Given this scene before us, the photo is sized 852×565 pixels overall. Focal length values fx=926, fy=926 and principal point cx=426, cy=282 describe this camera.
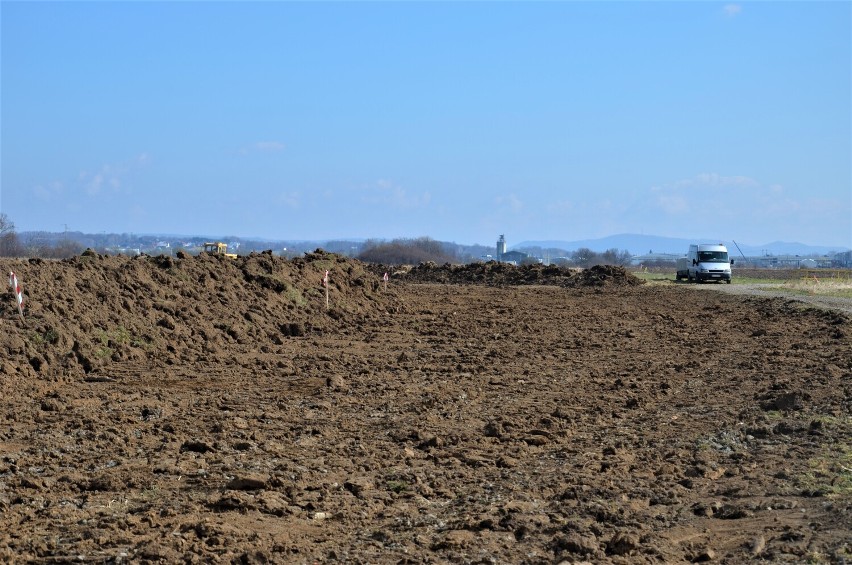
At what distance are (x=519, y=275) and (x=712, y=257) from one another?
11.1 m

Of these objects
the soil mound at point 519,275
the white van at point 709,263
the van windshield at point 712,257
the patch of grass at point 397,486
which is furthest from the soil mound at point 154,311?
the van windshield at point 712,257

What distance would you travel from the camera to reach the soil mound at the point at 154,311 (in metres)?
15.2

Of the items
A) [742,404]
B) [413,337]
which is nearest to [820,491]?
[742,404]

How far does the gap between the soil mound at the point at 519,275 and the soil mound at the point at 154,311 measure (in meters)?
26.3

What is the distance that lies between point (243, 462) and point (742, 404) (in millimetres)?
7100

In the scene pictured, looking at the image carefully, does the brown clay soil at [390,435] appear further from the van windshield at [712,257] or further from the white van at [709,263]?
the van windshield at [712,257]

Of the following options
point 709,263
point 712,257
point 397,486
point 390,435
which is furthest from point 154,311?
point 712,257

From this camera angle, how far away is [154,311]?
61.2 feet

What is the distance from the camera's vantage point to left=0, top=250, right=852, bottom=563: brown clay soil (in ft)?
22.0

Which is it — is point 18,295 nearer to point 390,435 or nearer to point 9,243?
point 390,435

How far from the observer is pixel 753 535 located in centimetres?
685

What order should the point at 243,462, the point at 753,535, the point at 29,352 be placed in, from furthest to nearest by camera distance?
the point at 29,352
the point at 243,462
the point at 753,535

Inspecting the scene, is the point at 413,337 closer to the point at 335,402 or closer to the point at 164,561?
the point at 335,402

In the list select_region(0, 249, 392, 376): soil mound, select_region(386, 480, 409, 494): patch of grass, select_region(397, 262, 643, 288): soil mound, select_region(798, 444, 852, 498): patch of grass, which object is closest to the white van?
select_region(397, 262, 643, 288): soil mound
